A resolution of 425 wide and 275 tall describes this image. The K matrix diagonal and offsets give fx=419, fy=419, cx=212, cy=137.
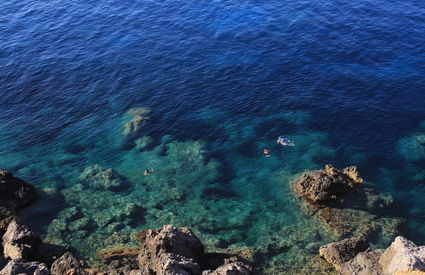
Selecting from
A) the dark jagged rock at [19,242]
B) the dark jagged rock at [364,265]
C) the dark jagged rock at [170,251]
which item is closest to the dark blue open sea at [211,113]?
the dark jagged rock at [19,242]

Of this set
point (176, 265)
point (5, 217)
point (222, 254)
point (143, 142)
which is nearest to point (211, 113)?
point (143, 142)

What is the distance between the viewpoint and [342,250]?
117 feet

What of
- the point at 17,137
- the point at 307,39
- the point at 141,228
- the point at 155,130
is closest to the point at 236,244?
the point at 141,228

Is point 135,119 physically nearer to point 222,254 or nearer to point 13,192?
point 13,192

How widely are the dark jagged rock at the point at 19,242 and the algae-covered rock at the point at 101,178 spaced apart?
37.2 feet

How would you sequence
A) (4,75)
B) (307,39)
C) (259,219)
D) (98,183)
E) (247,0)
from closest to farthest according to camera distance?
(259,219), (98,183), (4,75), (307,39), (247,0)

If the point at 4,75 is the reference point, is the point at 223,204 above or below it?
below

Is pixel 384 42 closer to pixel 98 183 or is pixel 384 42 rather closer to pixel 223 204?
pixel 223 204

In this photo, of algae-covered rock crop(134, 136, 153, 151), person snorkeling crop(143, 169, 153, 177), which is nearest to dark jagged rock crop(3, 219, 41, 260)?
person snorkeling crop(143, 169, 153, 177)

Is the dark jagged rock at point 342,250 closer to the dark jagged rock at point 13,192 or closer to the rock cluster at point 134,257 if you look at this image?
the rock cluster at point 134,257

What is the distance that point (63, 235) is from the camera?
4109 centimetres

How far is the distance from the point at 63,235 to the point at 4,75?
133 ft

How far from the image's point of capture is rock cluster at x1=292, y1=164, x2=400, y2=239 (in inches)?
1592

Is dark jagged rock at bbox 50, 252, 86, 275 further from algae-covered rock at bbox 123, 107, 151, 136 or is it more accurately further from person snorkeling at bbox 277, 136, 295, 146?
person snorkeling at bbox 277, 136, 295, 146
